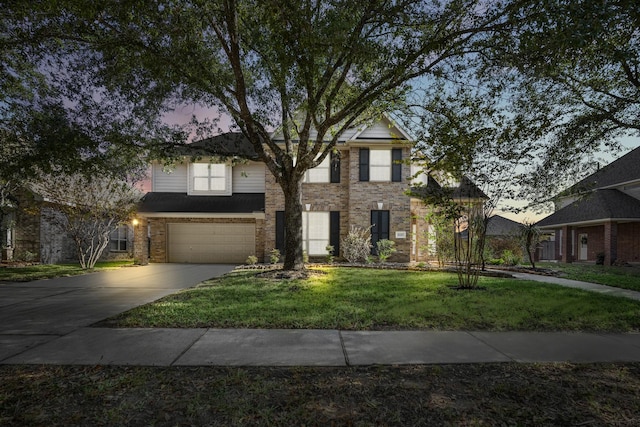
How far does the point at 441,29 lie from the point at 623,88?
6360 millimetres

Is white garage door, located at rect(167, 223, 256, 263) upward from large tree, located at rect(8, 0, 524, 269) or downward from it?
downward

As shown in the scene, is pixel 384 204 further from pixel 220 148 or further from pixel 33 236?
pixel 33 236

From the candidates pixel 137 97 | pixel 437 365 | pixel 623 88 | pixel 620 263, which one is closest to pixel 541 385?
pixel 437 365

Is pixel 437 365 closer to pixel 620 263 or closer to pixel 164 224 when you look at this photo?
pixel 164 224

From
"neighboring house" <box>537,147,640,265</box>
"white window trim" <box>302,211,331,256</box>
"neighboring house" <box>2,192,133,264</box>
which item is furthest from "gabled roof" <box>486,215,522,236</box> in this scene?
"neighboring house" <box>2,192,133,264</box>

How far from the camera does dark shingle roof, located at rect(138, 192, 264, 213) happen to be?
57.9ft

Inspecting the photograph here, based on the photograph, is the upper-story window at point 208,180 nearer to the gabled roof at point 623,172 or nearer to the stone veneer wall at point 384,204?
the stone veneer wall at point 384,204

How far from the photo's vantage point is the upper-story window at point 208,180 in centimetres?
1925

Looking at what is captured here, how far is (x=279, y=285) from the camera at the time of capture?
32.0 ft

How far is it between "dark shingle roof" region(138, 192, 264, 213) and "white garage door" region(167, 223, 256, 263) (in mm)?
1369

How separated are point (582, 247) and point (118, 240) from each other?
101ft

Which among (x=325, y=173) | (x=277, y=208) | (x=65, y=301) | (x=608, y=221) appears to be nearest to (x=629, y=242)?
(x=608, y=221)

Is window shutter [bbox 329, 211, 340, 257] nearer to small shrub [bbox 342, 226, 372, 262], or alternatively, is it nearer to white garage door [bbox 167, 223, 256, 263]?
small shrub [bbox 342, 226, 372, 262]

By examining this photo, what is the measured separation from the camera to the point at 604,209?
20.8 metres
